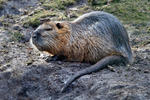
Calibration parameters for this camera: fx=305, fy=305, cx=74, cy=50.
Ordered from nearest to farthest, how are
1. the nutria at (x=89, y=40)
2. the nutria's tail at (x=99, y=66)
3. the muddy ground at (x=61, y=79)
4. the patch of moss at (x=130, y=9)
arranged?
the muddy ground at (x=61, y=79) < the nutria's tail at (x=99, y=66) < the nutria at (x=89, y=40) < the patch of moss at (x=130, y=9)

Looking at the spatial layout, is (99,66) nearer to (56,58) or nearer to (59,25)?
(56,58)

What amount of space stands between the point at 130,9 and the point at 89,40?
3.37 metres

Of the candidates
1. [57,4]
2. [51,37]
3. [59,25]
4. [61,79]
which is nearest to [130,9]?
[57,4]

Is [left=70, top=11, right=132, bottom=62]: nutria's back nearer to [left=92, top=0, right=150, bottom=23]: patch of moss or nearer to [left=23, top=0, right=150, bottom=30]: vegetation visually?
[left=23, top=0, right=150, bottom=30]: vegetation

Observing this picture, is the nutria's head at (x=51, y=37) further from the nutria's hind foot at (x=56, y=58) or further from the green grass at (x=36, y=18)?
the green grass at (x=36, y=18)

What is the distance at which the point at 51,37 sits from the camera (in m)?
5.17

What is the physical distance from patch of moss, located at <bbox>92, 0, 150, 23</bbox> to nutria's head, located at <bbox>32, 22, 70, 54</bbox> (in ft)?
8.73

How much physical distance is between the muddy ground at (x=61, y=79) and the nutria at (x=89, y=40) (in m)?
0.16

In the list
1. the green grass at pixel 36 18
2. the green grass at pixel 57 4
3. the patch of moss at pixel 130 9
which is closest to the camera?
the green grass at pixel 36 18

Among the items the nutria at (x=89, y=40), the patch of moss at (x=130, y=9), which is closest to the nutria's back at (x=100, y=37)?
the nutria at (x=89, y=40)

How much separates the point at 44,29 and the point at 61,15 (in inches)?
91.2

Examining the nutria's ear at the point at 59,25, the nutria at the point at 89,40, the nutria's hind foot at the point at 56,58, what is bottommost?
the nutria's hind foot at the point at 56,58

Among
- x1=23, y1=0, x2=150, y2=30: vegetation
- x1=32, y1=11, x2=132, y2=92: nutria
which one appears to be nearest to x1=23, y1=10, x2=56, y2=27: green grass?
x1=23, y1=0, x2=150, y2=30: vegetation

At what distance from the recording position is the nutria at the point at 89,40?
16.1ft
